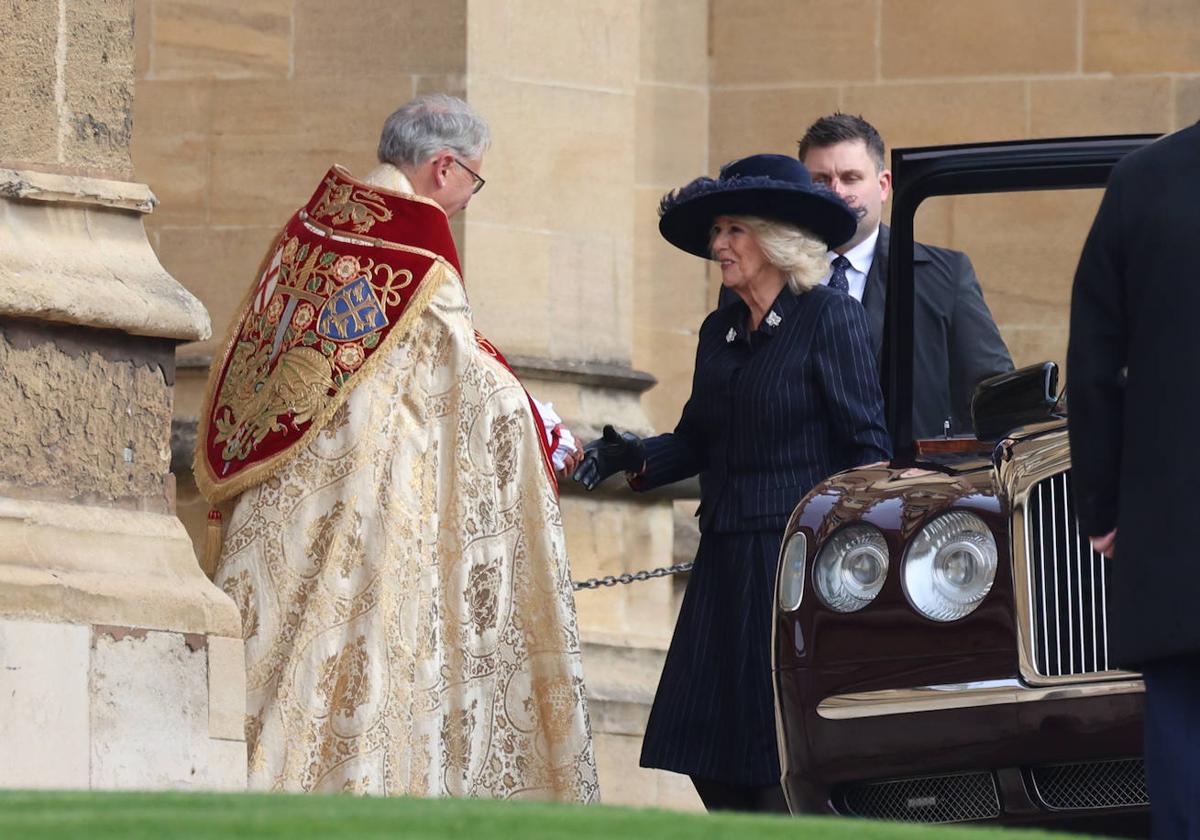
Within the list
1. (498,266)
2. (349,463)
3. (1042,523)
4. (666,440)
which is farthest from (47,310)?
(498,266)

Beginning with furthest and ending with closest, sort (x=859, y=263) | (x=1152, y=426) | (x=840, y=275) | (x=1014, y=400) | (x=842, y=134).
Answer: (x=842, y=134) → (x=859, y=263) → (x=840, y=275) → (x=1014, y=400) → (x=1152, y=426)

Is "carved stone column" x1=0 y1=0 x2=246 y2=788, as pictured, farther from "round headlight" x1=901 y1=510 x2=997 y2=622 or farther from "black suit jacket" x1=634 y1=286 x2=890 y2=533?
"round headlight" x1=901 y1=510 x2=997 y2=622

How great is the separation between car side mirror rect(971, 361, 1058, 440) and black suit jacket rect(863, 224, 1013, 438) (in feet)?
2.66

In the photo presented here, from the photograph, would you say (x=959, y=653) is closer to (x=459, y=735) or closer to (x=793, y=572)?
(x=793, y=572)

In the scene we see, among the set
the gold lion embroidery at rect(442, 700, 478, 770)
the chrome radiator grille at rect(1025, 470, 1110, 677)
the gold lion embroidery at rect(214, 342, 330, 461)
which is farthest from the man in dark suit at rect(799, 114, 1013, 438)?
the gold lion embroidery at rect(214, 342, 330, 461)

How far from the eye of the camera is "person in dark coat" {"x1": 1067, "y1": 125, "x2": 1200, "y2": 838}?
5180 millimetres

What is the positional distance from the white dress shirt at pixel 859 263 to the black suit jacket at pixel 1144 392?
2955mm

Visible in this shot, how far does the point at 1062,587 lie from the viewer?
21.2 ft

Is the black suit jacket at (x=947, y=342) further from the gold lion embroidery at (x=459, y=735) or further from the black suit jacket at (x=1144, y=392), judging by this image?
the black suit jacket at (x=1144, y=392)

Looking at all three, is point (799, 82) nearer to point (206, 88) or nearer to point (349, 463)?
point (206, 88)

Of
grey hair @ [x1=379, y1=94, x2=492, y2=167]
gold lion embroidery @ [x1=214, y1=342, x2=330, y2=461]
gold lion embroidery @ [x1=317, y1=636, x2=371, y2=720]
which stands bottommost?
gold lion embroidery @ [x1=317, y1=636, x2=371, y2=720]

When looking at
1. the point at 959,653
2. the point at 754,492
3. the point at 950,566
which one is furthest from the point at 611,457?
the point at 959,653

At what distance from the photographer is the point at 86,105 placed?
23.0 feet

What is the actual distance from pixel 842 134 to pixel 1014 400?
69.9 inches
